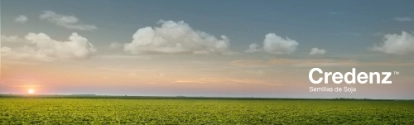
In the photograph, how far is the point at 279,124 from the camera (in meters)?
34.1

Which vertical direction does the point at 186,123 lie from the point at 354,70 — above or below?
below

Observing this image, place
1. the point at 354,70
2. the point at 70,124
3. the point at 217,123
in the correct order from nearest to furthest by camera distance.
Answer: the point at 70,124
the point at 217,123
the point at 354,70

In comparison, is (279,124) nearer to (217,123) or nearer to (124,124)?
(217,123)

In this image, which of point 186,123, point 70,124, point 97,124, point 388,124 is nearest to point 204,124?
point 186,123

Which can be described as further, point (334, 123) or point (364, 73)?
point (364, 73)

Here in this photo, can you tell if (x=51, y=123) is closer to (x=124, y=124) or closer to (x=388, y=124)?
(x=124, y=124)

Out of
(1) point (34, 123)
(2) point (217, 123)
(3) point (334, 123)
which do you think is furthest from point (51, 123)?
(3) point (334, 123)

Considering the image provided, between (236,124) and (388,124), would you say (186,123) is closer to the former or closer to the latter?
(236,124)

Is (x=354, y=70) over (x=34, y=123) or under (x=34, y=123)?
over

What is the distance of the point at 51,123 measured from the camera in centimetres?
3306

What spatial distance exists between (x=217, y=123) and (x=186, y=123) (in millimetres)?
2713

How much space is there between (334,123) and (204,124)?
1174 cm

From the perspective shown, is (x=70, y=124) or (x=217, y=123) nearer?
(x=70, y=124)

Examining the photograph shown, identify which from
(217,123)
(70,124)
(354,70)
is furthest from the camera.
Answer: (354,70)
